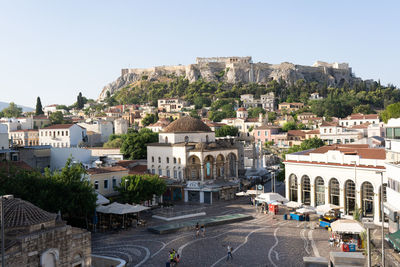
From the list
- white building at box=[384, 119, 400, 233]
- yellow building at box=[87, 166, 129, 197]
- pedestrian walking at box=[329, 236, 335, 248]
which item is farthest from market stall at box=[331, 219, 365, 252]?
yellow building at box=[87, 166, 129, 197]

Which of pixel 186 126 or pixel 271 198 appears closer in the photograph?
pixel 271 198

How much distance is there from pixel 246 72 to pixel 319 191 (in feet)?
442

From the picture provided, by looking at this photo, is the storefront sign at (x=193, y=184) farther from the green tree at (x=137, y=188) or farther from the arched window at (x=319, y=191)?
the arched window at (x=319, y=191)

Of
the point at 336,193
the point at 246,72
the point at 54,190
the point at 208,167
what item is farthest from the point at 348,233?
the point at 246,72

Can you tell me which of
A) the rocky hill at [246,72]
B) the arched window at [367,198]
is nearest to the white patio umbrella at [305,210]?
the arched window at [367,198]

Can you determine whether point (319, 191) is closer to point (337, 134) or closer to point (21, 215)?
point (21, 215)

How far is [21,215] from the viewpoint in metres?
18.8

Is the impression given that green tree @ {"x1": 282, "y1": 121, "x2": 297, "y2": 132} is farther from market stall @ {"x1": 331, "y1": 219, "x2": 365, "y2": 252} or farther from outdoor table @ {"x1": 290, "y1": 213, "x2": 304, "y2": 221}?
market stall @ {"x1": 331, "y1": 219, "x2": 365, "y2": 252}

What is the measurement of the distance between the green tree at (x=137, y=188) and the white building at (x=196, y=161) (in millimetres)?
9506

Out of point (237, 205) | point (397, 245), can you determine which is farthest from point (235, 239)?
point (237, 205)

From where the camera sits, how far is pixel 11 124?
101 m

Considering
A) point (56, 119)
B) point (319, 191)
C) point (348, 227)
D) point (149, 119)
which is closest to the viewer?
point (348, 227)

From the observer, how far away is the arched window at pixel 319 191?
127 feet

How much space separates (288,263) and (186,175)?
2698 cm
